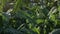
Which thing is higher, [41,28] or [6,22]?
[6,22]

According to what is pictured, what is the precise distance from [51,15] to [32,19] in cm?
40

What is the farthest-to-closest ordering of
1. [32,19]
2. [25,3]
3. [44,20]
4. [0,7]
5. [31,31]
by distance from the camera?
[25,3], [0,7], [44,20], [32,19], [31,31]

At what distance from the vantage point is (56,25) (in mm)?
3607

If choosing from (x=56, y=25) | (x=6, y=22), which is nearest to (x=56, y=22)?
(x=56, y=25)

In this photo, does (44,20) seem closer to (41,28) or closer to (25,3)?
(41,28)

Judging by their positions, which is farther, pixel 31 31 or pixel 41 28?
pixel 41 28

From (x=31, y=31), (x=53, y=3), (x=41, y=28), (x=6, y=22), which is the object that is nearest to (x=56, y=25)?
(x=41, y=28)

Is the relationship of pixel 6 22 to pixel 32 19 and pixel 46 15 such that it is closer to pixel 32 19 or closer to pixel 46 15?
pixel 32 19

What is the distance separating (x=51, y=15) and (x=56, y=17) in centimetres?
10

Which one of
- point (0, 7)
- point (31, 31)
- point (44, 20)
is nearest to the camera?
point (31, 31)

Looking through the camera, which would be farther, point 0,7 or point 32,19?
point 0,7

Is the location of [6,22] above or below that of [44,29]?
above

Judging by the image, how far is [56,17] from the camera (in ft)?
12.1

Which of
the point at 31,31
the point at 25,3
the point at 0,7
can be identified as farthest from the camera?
the point at 25,3
